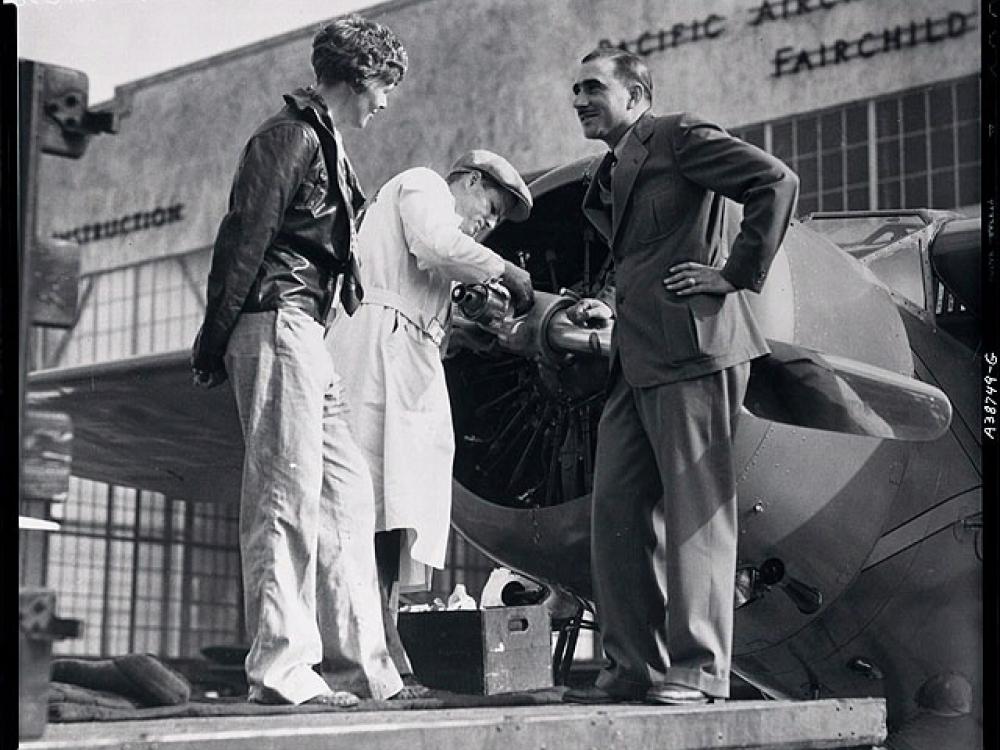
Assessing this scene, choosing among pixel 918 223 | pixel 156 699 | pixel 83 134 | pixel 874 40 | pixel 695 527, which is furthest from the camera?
pixel 874 40

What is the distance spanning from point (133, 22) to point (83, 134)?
4.52 ft

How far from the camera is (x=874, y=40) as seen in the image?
8.46m

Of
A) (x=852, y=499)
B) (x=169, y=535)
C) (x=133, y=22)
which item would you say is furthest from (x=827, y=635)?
(x=169, y=535)

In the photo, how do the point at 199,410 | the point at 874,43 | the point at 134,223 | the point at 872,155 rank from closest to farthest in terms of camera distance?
the point at 199,410
the point at 874,43
the point at 872,155
the point at 134,223

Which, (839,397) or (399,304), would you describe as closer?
(839,397)

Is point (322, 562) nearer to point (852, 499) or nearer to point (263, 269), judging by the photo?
point (263, 269)

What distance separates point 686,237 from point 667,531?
793 millimetres

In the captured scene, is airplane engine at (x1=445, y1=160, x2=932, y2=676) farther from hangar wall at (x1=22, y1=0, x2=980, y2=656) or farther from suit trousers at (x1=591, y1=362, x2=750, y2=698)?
hangar wall at (x1=22, y1=0, x2=980, y2=656)

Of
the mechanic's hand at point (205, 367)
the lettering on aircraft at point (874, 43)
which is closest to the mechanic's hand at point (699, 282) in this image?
the mechanic's hand at point (205, 367)

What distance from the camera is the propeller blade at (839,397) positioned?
12.6 ft

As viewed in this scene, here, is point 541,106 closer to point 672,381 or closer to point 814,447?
point 814,447

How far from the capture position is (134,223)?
12734mm

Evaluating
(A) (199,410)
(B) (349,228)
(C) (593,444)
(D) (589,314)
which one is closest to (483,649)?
(C) (593,444)
